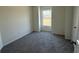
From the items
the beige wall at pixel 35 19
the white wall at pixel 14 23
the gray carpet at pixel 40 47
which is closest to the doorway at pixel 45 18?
the beige wall at pixel 35 19

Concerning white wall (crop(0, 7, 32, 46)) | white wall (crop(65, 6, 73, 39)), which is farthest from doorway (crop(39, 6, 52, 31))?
white wall (crop(65, 6, 73, 39))

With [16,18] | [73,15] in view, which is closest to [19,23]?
[16,18]

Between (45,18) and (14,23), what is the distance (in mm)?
1827

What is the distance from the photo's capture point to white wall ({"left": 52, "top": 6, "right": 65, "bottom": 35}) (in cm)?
445

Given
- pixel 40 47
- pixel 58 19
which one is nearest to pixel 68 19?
pixel 58 19

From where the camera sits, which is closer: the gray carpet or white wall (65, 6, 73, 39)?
the gray carpet

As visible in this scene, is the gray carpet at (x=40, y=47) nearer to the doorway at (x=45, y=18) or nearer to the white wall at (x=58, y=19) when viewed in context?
the white wall at (x=58, y=19)

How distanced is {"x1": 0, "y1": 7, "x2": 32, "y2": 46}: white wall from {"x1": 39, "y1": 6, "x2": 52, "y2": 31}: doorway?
0.65 metres

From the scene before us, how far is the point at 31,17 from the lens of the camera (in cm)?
504

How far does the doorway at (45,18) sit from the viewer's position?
16.1 feet

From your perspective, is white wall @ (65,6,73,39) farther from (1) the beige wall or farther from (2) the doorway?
(1) the beige wall

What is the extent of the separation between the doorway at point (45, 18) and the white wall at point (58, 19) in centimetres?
25

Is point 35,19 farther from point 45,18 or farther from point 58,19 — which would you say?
point 58,19
